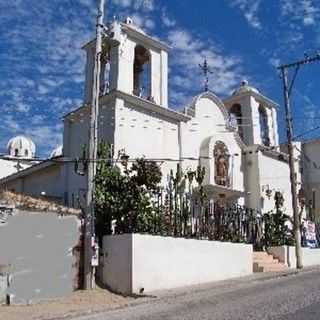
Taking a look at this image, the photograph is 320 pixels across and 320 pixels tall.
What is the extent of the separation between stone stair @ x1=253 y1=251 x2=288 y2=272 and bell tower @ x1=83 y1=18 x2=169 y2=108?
780cm

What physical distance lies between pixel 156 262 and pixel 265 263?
7.69 m

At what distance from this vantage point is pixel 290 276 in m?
18.0

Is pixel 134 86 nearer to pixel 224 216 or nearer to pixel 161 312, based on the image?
pixel 224 216

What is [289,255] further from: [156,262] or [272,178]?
[156,262]

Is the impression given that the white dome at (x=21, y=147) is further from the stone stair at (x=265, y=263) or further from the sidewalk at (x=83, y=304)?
the sidewalk at (x=83, y=304)

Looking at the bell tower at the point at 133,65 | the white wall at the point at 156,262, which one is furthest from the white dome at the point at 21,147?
the white wall at the point at 156,262

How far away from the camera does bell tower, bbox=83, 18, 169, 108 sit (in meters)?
22.4

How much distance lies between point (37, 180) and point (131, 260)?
13.5m

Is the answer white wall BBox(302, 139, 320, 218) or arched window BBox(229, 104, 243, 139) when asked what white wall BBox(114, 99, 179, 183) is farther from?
white wall BBox(302, 139, 320, 218)

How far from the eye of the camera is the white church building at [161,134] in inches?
866

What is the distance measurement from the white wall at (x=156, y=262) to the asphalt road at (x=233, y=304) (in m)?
0.68

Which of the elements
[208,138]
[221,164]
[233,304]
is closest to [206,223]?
[233,304]

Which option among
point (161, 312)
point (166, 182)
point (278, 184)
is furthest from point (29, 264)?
point (278, 184)

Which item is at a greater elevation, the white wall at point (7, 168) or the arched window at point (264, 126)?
the arched window at point (264, 126)
